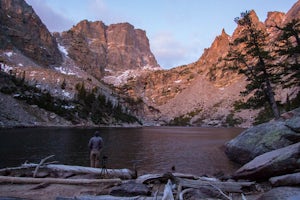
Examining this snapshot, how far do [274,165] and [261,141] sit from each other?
1057 centimetres

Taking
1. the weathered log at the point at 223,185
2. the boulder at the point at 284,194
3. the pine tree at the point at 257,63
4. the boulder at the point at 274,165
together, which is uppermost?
the pine tree at the point at 257,63

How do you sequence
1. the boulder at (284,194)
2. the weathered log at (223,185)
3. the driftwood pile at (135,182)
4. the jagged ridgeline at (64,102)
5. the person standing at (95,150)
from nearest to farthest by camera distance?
the boulder at (284,194), the driftwood pile at (135,182), the weathered log at (223,185), the person standing at (95,150), the jagged ridgeline at (64,102)

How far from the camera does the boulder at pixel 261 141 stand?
73.3 feet

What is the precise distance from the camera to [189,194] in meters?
12.3

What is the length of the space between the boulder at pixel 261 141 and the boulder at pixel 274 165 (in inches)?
296

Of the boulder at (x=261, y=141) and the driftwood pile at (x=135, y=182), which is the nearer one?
the driftwood pile at (x=135, y=182)

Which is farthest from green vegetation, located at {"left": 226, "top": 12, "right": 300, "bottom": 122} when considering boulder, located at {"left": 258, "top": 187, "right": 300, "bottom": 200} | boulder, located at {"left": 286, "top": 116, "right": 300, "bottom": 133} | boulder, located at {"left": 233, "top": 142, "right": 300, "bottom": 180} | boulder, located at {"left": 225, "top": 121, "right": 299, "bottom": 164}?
boulder, located at {"left": 258, "top": 187, "right": 300, "bottom": 200}

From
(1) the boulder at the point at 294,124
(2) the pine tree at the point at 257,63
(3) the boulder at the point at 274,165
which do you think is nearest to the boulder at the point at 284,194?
(3) the boulder at the point at 274,165

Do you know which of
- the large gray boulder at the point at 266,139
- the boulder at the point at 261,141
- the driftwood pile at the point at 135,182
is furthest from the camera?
the boulder at the point at 261,141

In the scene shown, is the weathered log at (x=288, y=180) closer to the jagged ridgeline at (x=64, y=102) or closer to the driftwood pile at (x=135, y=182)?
the driftwood pile at (x=135, y=182)

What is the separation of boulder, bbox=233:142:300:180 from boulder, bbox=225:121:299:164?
7.52 m

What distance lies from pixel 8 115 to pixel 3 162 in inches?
3330

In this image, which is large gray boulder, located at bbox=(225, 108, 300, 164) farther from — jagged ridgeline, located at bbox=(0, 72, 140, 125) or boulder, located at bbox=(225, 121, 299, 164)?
jagged ridgeline, located at bbox=(0, 72, 140, 125)

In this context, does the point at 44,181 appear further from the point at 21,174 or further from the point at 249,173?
the point at 249,173
